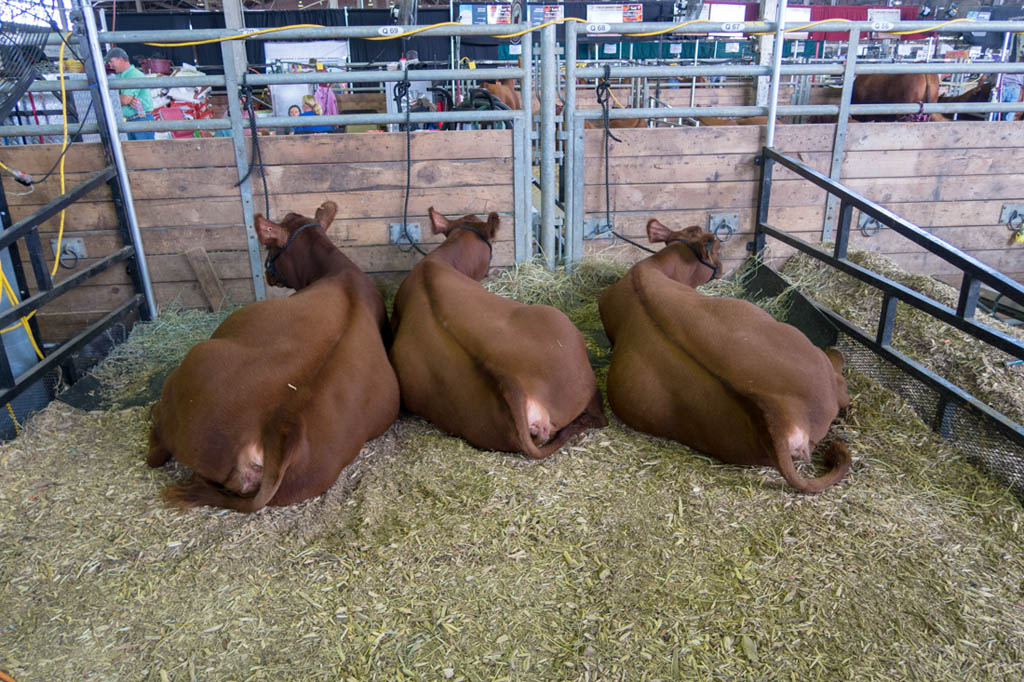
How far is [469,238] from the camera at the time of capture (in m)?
4.89

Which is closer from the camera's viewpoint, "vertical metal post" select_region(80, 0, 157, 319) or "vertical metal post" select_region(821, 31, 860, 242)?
"vertical metal post" select_region(80, 0, 157, 319)

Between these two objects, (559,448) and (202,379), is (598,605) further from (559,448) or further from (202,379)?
(202,379)

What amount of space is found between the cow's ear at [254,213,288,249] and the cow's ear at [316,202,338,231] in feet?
0.81

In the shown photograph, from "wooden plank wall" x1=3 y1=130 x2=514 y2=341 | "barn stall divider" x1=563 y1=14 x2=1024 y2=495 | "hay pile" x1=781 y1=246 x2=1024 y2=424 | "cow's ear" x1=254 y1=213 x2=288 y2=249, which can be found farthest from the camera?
"barn stall divider" x1=563 y1=14 x2=1024 y2=495

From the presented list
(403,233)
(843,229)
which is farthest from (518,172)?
(843,229)

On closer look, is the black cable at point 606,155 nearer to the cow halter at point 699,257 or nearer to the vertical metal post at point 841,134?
the cow halter at point 699,257

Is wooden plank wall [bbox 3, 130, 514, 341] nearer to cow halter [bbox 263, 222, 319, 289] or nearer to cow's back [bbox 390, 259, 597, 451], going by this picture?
cow halter [bbox 263, 222, 319, 289]

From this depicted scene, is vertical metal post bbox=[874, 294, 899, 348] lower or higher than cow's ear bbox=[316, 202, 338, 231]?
lower

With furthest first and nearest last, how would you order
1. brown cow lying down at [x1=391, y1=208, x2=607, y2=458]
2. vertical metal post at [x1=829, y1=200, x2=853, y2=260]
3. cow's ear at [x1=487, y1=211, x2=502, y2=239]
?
cow's ear at [x1=487, y1=211, x2=502, y2=239] → vertical metal post at [x1=829, y1=200, x2=853, y2=260] → brown cow lying down at [x1=391, y1=208, x2=607, y2=458]

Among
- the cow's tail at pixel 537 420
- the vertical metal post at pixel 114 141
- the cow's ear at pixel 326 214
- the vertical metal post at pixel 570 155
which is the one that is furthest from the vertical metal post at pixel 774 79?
the vertical metal post at pixel 114 141

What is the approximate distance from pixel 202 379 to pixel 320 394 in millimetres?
537

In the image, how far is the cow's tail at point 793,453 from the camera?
9.68 feet

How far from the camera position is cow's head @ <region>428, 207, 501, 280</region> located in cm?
481

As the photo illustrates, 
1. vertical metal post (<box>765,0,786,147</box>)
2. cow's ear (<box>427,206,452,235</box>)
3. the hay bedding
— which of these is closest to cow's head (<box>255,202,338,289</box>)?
cow's ear (<box>427,206,452,235</box>)
